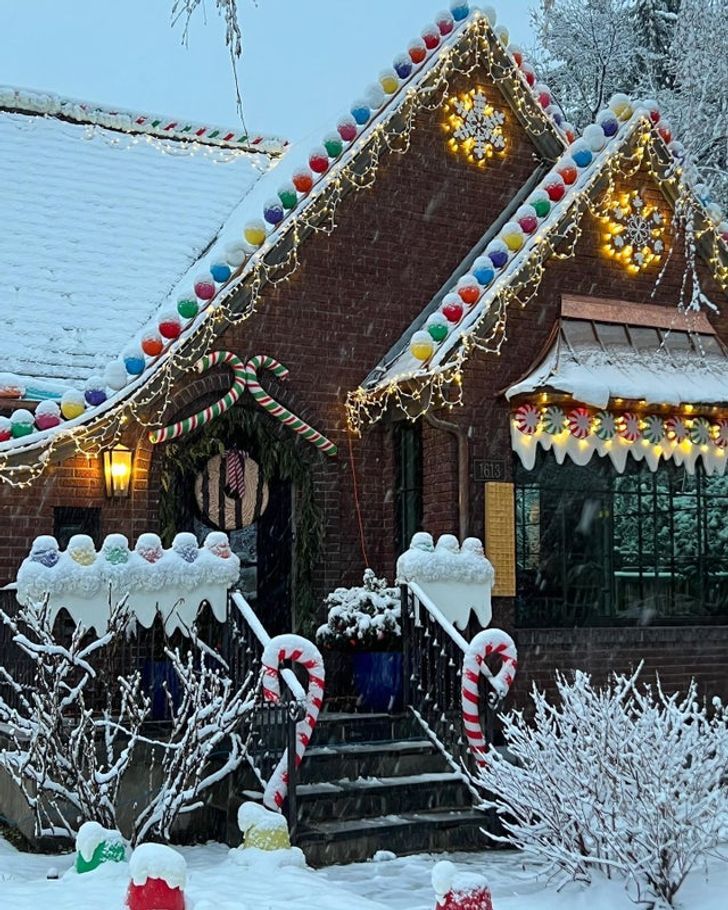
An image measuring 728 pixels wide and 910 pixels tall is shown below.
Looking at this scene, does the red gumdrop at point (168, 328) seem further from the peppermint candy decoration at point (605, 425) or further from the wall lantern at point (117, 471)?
the peppermint candy decoration at point (605, 425)

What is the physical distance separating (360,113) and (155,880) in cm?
873

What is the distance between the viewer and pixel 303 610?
1146 centimetres

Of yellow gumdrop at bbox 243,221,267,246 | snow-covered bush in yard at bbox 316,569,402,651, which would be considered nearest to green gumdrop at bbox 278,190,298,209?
yellow gumdrop at bbox 243,221,267,246

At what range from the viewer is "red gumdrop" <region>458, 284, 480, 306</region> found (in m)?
11.0

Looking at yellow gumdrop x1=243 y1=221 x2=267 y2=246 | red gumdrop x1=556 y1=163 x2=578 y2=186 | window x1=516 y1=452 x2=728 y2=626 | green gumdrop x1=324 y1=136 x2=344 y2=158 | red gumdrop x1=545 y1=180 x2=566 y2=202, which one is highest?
green gumdrop x1=324 y1=136 x2=344 y2=158

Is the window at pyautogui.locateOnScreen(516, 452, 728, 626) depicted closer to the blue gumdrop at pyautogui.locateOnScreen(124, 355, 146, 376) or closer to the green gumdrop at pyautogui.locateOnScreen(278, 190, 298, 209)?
the green gumdrop at pyautogui.locateOnScreen(278, 190, 298, 209)

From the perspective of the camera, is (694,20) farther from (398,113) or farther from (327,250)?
(327,250)

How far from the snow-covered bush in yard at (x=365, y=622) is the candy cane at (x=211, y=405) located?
201 cm

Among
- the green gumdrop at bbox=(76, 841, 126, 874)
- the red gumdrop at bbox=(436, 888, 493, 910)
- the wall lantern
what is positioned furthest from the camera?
the wall lantern

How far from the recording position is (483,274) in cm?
1111

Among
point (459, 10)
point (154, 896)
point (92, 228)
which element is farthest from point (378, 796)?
point (459, 10)

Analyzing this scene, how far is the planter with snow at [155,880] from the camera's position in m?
5.38

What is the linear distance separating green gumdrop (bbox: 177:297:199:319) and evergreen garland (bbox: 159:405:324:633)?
1.06 m

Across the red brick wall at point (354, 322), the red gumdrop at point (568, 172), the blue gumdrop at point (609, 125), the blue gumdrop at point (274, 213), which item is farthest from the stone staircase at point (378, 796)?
the blue gumdrop at point (609, 125)
